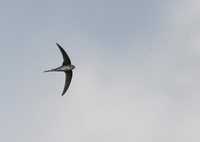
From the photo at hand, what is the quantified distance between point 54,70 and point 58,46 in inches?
163

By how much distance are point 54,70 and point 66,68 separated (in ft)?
6.02

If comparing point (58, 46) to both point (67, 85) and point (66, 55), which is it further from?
point (67, 85)

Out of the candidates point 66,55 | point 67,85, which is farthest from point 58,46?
point 67,85

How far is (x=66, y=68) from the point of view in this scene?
6256cm

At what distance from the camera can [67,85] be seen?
63062 mm

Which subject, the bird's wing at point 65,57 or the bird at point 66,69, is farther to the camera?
the bird at point 66,69

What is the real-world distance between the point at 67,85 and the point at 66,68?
8.14 feet

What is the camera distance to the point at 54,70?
61.8 metres

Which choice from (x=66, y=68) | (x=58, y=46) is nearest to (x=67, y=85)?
(x=66, y=68)

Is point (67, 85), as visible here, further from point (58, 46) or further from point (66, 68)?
point (58, 46)

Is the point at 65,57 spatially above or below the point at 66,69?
above

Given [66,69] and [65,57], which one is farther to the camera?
[66,69]

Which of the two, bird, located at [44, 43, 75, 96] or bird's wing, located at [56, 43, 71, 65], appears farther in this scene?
bird, located at [44, 43, 75, 96]
